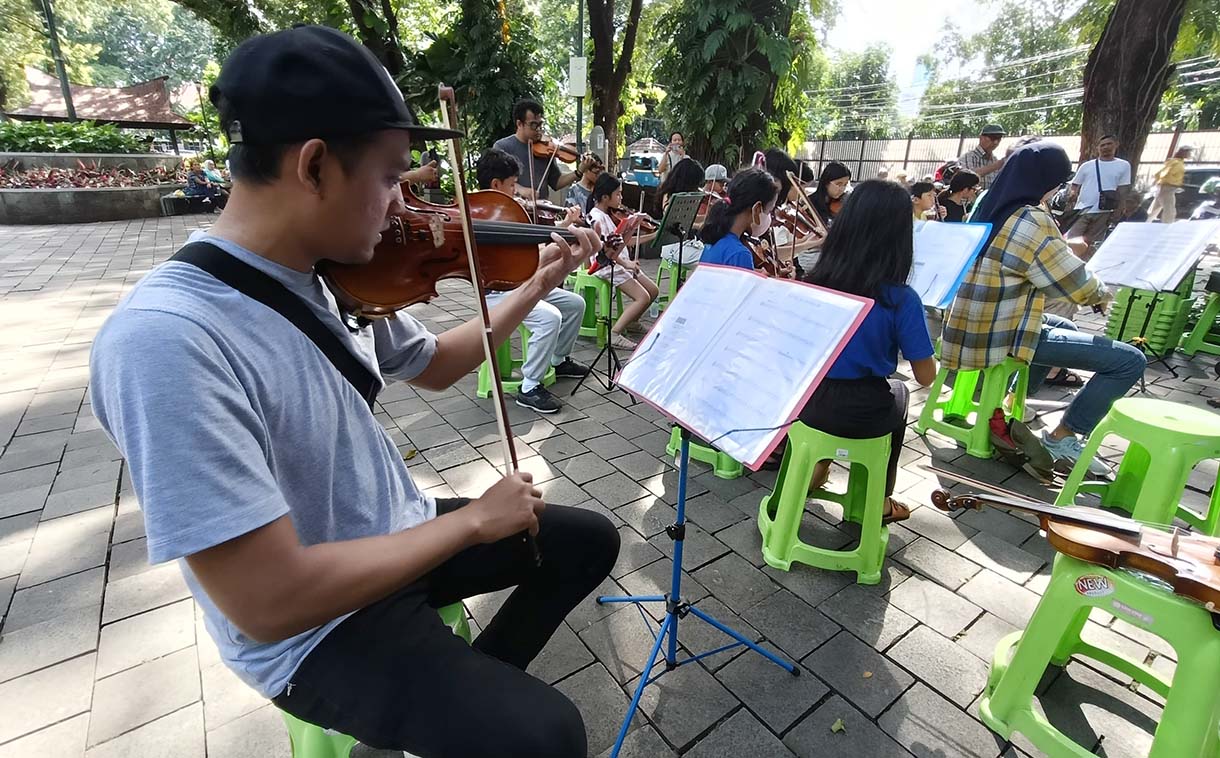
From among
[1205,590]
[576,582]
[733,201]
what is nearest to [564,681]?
[576,582]

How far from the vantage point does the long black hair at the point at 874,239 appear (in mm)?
2293

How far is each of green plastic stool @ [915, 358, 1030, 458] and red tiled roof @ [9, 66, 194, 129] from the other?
26394 mm

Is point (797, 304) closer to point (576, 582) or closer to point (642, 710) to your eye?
point (576, 582)

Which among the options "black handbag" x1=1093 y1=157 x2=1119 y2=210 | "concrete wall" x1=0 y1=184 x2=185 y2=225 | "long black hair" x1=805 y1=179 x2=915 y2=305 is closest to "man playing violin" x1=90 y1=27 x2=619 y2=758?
"long black hair" x1=805 y1=179 x2=915 y2=305

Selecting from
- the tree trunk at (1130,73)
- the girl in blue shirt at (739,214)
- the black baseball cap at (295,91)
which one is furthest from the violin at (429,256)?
the tree trunk at (1130,73)

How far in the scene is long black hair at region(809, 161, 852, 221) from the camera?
5.28 m

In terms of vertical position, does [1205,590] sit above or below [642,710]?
above

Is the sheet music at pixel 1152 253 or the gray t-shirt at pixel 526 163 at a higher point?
the gray t-shirt at pixel 526 163

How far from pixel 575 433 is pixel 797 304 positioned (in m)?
2.22

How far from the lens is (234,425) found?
906 mm

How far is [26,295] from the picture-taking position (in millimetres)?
6113

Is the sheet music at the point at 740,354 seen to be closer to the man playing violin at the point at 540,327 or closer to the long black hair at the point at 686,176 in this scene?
the man playing violin at the point at 540,327

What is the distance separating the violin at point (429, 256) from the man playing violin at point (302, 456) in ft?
0.44

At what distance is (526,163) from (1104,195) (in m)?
6.88
